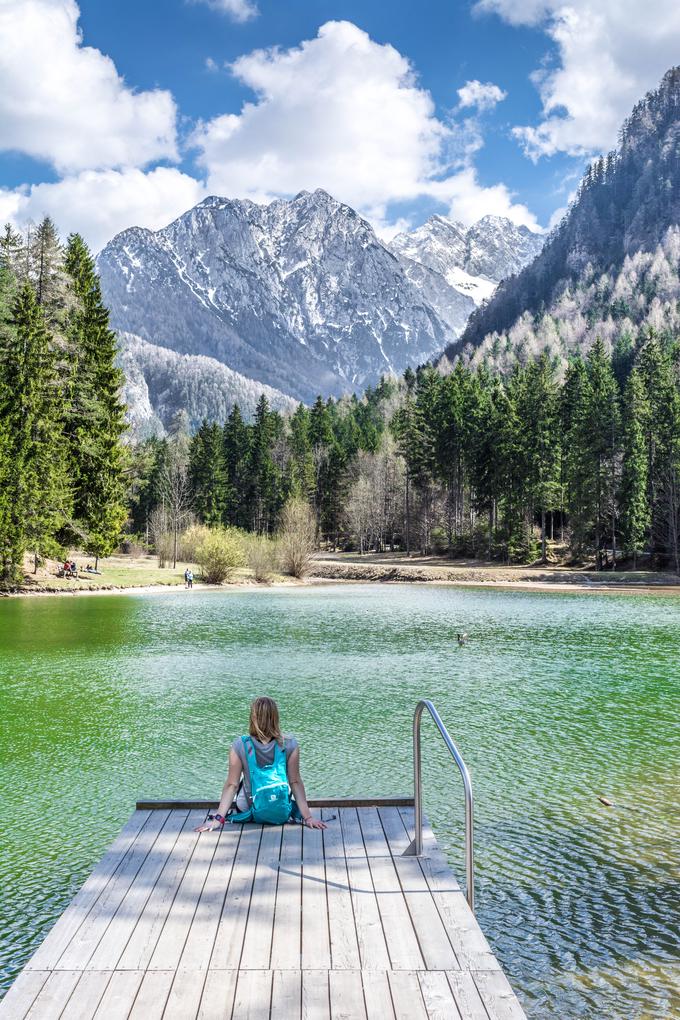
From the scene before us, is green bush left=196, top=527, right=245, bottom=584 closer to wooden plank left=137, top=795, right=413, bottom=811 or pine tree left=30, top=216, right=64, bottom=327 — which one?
pine tree left=30, top=216, right=64, bottom=327

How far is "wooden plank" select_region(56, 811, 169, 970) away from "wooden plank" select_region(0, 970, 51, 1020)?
0.13 metres

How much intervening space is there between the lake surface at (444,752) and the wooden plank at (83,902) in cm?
93

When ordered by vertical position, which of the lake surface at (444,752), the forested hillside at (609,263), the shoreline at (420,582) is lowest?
the lake surface at (444,752)

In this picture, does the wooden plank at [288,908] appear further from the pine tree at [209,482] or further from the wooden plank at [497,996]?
the pine tree at [209,482]

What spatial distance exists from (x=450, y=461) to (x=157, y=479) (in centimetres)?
3528

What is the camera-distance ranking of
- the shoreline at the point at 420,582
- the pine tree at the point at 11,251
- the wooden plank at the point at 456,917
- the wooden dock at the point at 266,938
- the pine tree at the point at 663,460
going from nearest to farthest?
1. the wooden dock at the point at 266,938
2. the wooden plank at the point at 456,917
3. the pine tree at the point at 11,251
4. the shoreline at the point at 420,582
5. the pine tree at the point at 663,460

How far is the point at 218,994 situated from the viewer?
3.87m

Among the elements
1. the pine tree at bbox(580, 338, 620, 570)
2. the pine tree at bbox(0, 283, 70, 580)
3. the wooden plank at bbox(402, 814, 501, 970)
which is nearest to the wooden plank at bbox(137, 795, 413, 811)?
the wooden plank at bbox(402, 814, 501, 970)

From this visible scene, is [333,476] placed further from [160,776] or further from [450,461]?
[160,776]

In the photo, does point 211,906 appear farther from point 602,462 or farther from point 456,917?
point 602,462

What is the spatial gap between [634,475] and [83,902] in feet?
169

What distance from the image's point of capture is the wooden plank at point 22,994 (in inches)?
145

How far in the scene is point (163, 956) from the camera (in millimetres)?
4246

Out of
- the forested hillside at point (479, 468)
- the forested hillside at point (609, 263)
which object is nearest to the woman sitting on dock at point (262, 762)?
the forested hillside at point (479, 468)
